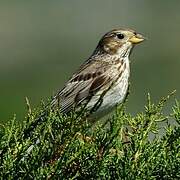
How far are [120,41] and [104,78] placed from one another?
477 millimetres

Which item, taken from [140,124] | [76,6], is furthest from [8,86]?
[76,6]

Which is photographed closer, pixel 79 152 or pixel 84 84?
pixel 79 152

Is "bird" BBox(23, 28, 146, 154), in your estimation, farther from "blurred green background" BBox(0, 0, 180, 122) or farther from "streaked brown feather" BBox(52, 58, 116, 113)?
"blurred green background" BBox(0, 0, 180, 122)

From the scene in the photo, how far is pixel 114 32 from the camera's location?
7660mm

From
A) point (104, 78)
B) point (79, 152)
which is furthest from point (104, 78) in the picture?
point (79, 152)

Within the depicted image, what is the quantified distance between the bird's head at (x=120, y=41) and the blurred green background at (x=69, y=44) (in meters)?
4.33

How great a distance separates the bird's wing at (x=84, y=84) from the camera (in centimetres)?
704

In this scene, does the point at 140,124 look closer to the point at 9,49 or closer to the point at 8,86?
the point at 8,86

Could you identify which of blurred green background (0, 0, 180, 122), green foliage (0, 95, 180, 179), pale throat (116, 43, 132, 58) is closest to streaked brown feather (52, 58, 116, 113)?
pale throat (116, 43, 132, 58)

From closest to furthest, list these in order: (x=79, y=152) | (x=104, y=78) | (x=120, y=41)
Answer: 1. (x=79, y=152)
2. (x=104, y=78)
3. (x=120, y=41)

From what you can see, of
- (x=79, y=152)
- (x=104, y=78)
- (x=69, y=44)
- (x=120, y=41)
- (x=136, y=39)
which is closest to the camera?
(x=79, y=152)

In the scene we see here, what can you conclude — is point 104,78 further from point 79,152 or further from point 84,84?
A: point 79,152

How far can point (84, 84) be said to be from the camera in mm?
7293

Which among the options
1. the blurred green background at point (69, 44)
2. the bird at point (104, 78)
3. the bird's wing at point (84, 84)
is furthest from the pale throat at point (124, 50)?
the blurred green background at point (69, 44)
